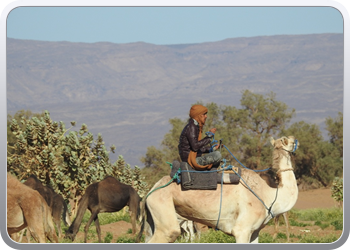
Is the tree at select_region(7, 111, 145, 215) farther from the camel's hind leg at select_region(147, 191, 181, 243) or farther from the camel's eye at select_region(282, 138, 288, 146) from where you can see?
the camel's eye at select_region(282, 138, 288, 146)

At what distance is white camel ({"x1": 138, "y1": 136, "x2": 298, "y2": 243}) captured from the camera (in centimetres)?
1019

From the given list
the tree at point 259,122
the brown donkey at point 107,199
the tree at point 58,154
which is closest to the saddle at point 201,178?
the brown donkey at point 107,199

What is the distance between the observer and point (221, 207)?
10.2 metres

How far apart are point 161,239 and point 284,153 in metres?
2.41

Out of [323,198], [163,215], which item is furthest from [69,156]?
[323,198]

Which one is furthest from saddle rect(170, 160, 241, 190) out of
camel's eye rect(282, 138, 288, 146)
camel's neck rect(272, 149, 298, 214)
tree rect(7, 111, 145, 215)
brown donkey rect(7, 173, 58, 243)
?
tree rect(7, 111, 145, 215)

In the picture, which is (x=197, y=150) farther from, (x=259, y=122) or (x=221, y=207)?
(x=259, y=122)

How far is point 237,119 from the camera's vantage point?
53656mm

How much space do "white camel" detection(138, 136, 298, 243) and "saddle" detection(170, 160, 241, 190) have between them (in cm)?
10

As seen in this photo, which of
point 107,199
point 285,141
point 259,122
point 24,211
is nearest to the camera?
point 24,211

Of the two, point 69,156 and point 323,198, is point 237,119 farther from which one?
point 69,156

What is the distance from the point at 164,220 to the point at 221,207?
91 centimetres

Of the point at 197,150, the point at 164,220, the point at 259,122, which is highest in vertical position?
the point at 259,122

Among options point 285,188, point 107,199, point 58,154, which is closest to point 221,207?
point 285,188
